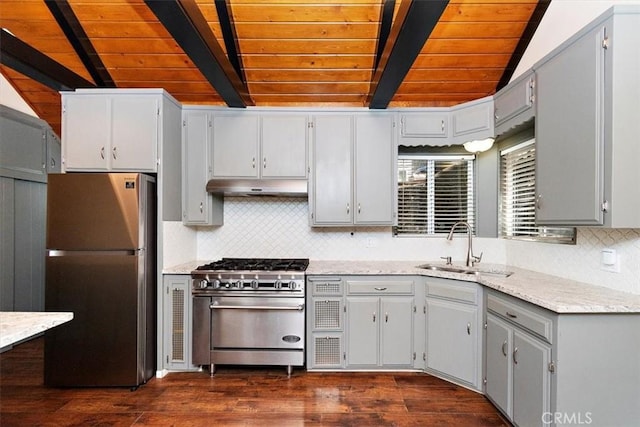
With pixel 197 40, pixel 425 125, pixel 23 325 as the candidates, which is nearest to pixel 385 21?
pixel 425 125

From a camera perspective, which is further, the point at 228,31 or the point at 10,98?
the point at 10,98

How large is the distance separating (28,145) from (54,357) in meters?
2.45

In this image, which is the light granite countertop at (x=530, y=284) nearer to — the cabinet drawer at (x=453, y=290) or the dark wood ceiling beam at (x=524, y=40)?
the cabinet drawer at (x=453, y=290)

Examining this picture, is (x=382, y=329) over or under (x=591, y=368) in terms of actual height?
under

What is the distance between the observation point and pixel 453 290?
2648mm

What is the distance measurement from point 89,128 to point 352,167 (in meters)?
2.40

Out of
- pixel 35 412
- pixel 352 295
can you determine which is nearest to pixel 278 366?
pixel 352 295

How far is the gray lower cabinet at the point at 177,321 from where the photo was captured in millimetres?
2877

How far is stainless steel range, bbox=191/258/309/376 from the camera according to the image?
9.31ft

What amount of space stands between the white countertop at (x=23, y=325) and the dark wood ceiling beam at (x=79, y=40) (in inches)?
104

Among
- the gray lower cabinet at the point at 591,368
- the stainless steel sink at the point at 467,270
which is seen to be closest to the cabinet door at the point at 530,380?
the gray lower cabinet at the point at 591,368

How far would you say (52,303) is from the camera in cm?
262

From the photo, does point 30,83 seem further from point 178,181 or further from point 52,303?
point 52,303

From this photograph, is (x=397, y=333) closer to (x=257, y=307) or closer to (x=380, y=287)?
(x=380, y=287)
